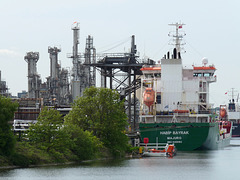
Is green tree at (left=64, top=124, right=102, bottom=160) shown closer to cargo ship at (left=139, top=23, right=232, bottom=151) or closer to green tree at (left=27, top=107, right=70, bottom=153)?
green tree at (left=27, top=107, right=70, bottom=153)

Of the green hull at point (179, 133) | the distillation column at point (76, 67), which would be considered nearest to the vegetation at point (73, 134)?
the green hull at point (179, 133)

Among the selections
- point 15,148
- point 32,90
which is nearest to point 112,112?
point 15,148

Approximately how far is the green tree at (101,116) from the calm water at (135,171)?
4885 millimetres

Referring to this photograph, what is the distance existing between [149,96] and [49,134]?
111ft

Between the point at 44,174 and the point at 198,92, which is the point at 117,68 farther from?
the point at 44,174

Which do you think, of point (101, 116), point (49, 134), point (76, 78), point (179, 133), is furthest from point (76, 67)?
point (49, 134)

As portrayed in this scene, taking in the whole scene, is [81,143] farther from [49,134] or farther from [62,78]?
[62,78]

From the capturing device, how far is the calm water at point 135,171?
182 ft

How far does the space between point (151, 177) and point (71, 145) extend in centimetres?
1285

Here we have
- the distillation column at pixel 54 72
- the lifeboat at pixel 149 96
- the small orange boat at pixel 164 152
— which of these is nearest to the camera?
the small orange boat at pixel 164 152

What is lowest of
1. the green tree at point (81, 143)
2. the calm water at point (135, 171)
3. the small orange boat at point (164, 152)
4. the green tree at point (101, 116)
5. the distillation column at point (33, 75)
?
the calm water at point (135, 171)

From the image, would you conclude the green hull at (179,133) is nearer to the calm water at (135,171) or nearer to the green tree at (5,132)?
the calm water at (135,171)

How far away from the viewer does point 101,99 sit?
77.8 m

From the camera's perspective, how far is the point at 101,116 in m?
78.0
